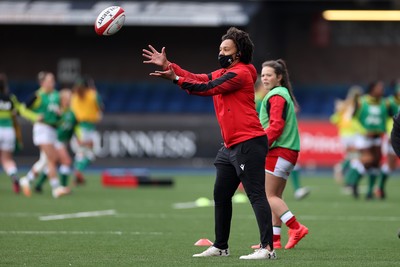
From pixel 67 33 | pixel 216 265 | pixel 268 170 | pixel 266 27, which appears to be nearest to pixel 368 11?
pixel 266 27

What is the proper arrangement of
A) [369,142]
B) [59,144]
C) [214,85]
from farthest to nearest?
[59,144] → [369,142] → [214,85]

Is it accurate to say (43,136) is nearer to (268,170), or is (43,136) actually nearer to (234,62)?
(268,170)

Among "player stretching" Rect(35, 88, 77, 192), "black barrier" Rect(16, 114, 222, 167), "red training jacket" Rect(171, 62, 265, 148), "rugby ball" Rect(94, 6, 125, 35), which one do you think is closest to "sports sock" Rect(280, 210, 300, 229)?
"red training jacket" Rect(171, 62, 265, 148)

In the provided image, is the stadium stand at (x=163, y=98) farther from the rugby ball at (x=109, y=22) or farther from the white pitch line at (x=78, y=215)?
the rugby ball at (x=109, y=22)

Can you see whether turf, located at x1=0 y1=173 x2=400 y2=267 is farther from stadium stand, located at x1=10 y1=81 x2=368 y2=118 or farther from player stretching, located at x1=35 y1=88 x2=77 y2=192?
stadium stand, located at x1=10 y1=81 x2=368 y2=118

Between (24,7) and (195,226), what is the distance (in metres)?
20.5

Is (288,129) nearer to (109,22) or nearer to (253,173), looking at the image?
(253,173)

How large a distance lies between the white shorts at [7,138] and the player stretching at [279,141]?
10.2 meters

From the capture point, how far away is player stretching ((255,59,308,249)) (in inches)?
→ 485

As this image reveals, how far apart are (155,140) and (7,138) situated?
11.2m

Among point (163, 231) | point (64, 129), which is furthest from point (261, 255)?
point (64, 129)

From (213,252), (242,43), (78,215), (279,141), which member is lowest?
(78,215)

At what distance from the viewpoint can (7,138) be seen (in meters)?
21.7

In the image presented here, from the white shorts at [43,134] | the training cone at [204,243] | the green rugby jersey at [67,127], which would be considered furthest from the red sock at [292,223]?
the green rugby jersey at [67,127]
